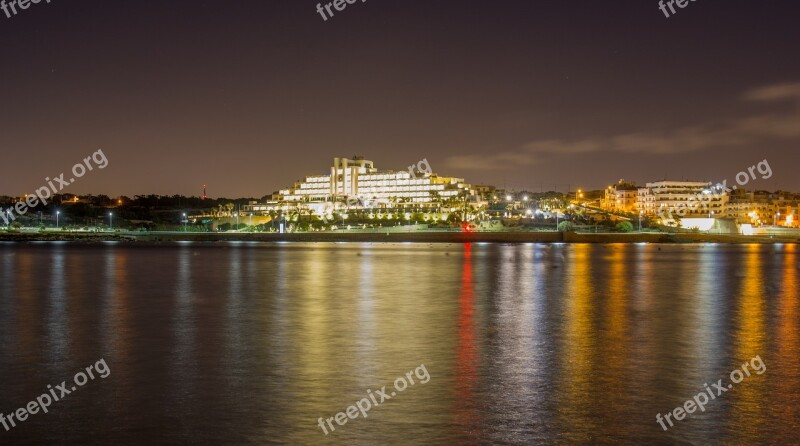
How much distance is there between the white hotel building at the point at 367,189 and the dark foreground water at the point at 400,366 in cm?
13825

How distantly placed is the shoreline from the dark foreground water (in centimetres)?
7375

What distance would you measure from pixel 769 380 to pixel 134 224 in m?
157

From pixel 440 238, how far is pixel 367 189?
3002 inches

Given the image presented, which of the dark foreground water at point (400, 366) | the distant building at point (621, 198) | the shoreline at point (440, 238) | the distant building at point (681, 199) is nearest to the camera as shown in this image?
the dark foreground water at point (400, 366)

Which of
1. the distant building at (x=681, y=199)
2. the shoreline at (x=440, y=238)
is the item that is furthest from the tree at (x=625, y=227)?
the distant building at (x=681, y=199)

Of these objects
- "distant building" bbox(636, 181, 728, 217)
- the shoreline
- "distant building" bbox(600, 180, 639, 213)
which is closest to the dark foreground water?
the shoreline

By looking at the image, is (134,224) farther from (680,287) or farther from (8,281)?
(680,287)

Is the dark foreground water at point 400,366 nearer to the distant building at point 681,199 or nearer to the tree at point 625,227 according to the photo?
the tree at point 625,227

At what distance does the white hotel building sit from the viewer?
529 feet

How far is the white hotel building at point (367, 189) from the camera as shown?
6344 inches

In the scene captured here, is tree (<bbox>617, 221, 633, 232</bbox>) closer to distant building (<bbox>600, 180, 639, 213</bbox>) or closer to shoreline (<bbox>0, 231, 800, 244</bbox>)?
shoreline (<bbox>0, 231, 800, 244</bbox>)

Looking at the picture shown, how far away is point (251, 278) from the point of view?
2733 cm

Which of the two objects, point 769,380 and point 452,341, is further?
point 452,341

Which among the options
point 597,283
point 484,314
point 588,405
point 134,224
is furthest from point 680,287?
point 134,224
